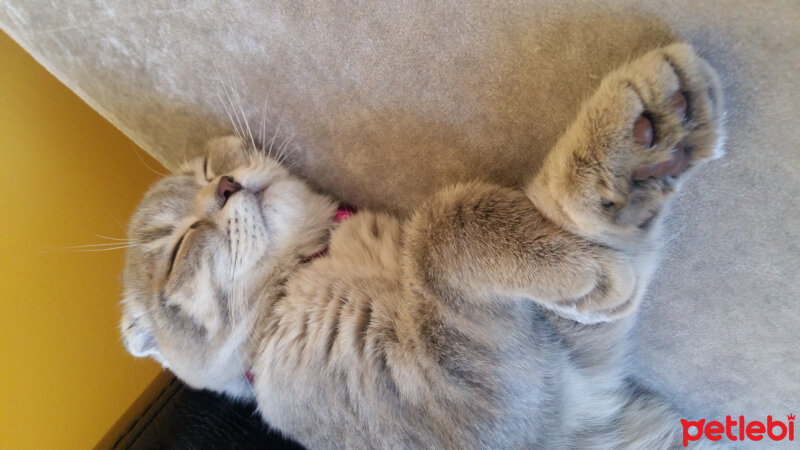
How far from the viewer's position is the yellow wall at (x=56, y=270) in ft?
6.68

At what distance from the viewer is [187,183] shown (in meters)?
1.57

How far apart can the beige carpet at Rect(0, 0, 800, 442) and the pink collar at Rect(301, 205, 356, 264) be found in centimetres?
5

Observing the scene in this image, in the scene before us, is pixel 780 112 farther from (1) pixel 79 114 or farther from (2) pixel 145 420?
(1) pixel 79 114

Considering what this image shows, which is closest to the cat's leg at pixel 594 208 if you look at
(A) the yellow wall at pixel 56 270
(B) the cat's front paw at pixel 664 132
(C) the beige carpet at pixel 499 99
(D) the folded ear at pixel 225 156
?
(B) the cat's front paw at pixel 664 132

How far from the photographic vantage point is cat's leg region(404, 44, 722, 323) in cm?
96

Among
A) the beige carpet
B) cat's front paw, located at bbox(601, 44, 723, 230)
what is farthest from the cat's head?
cat's front paw, located at bbox(601, 44, 723, 230)

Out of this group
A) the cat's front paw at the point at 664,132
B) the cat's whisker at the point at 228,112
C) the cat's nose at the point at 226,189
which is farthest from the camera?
the cat's whisker at the point at 228,112

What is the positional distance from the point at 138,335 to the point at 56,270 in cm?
102

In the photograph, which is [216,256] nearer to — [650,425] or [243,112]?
[243,112]

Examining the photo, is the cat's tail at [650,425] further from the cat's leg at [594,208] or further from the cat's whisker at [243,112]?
the cat's whisker at [243,112]

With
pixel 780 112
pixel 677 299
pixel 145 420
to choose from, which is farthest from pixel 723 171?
pixel 145 420

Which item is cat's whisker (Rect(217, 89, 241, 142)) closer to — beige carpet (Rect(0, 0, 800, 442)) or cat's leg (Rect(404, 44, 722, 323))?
beige carpet (Rect(0, 0, 800, 442))

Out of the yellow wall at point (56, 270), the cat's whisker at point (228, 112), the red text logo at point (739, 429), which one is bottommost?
the red text logo at point (739, 429)

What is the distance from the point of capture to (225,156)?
1548 millimetres
